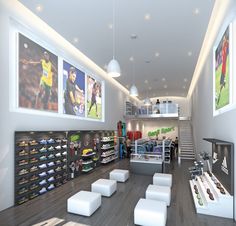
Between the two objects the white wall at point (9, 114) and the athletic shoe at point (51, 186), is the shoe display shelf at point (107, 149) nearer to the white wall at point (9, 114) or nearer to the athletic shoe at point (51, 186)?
the white wall at point (9, 114)

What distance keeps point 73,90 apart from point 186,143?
32.8 feet

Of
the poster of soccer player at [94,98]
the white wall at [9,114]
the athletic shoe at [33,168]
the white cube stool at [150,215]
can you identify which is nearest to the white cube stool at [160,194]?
the white cube stool at [150,215]

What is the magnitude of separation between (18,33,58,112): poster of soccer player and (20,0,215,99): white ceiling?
35.6 inches

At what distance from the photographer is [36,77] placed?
5.25 meters

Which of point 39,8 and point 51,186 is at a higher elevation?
point 39,8

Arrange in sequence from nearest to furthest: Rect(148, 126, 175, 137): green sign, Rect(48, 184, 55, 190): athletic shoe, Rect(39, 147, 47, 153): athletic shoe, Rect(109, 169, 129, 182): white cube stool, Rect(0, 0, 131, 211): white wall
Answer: Rect(0, 0, 131, 211): white wall
Rect(39, 147, 47, 153): athletic shoe
Rect(48, 184, 55, 190): athletic shoe
Rect(109, 169, 129, 182): white cube stool
Rect(148, 126, 175, 137): green sign

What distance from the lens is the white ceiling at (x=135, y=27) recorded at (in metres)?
4.34

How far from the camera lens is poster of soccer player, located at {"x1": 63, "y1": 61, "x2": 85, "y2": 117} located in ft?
22.0

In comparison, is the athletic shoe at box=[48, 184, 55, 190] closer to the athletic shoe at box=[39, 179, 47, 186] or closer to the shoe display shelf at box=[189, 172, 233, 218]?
the athletic shoe at box=[39, 179, 47, 186]

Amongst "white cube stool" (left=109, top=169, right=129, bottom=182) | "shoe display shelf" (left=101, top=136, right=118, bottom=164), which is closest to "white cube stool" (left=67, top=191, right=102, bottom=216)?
"white cube stool" (left=109, top=169, right=129, bottom=182)

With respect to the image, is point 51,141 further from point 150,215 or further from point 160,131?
point 160,131

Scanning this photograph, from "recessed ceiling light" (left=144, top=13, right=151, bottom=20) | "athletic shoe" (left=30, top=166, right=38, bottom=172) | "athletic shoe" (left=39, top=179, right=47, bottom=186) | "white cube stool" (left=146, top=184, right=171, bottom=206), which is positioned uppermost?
"recessed ceiling light" (left=144, top=13, right=151, bottom=20)

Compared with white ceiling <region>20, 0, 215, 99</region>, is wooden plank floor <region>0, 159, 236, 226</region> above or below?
below

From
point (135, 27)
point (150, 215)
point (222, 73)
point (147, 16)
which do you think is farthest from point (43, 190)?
point (222, 73)
